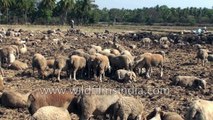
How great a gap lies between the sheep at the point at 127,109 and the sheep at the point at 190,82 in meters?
7.13

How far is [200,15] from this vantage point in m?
114

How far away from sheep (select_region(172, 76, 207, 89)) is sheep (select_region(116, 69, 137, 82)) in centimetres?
198

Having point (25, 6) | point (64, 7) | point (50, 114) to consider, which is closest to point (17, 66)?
point (50, 114)

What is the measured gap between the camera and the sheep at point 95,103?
492 inches

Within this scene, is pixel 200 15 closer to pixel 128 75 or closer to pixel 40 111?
pixel 128 75

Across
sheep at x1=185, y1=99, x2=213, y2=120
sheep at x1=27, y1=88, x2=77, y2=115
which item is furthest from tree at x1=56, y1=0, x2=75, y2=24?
sheep at x1=185, y1=99, x2=213, y2=120

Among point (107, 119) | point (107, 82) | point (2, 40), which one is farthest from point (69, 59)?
point (2, 40)

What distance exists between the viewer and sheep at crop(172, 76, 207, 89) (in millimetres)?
19547

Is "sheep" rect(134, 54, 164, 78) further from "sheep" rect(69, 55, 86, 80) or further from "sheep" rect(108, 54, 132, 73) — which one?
"sheep" rect(69, 55, 86, 80)

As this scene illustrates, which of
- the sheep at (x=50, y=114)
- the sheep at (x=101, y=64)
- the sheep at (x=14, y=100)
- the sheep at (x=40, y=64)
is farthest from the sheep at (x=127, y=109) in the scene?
the sheep at (x=40, y=64)

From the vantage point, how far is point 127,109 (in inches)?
504

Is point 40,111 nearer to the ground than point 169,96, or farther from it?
farther from it

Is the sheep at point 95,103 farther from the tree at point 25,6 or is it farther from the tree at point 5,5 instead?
the tree at point 25,6

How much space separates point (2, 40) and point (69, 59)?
17.9 m
